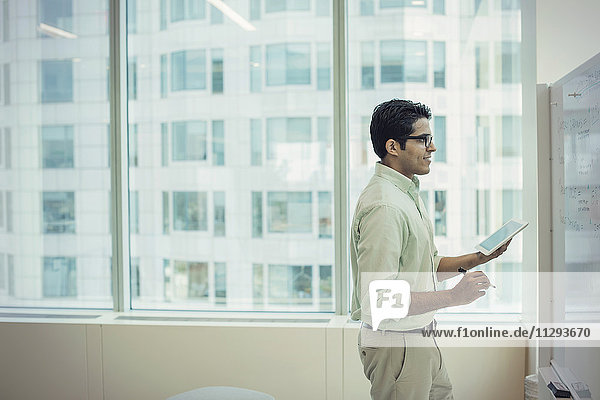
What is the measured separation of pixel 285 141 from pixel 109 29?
4.20 ft

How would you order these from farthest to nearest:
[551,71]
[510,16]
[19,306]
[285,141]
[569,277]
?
[19,306]
[285,141]
[510,16]
[551,71]
[569,277]

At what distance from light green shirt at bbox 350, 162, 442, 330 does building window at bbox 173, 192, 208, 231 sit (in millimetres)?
1566

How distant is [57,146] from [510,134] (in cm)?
268

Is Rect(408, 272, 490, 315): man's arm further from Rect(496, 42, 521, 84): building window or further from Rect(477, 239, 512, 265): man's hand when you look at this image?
Rect(496, 42, 521, 84): building window

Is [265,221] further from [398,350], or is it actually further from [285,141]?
[398,350]

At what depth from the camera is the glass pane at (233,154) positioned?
3.30 metres

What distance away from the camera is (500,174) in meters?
3.13

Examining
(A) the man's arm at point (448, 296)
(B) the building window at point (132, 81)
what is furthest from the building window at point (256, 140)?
(A) the man's arm at point (448, 296)

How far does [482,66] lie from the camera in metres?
3.15

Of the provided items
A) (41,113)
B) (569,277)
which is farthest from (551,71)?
(41,113)

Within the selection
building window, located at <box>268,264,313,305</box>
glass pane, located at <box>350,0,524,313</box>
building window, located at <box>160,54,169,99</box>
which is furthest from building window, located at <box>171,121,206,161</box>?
glass pane, located at <box>350,0,524,313</box>

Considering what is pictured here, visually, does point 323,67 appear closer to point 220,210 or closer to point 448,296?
point 220,210

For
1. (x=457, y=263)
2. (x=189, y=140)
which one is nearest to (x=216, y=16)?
(x=189, y=140)

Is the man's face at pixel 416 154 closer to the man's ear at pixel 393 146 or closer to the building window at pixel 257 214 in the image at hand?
the man's ear at pixel 393 146
